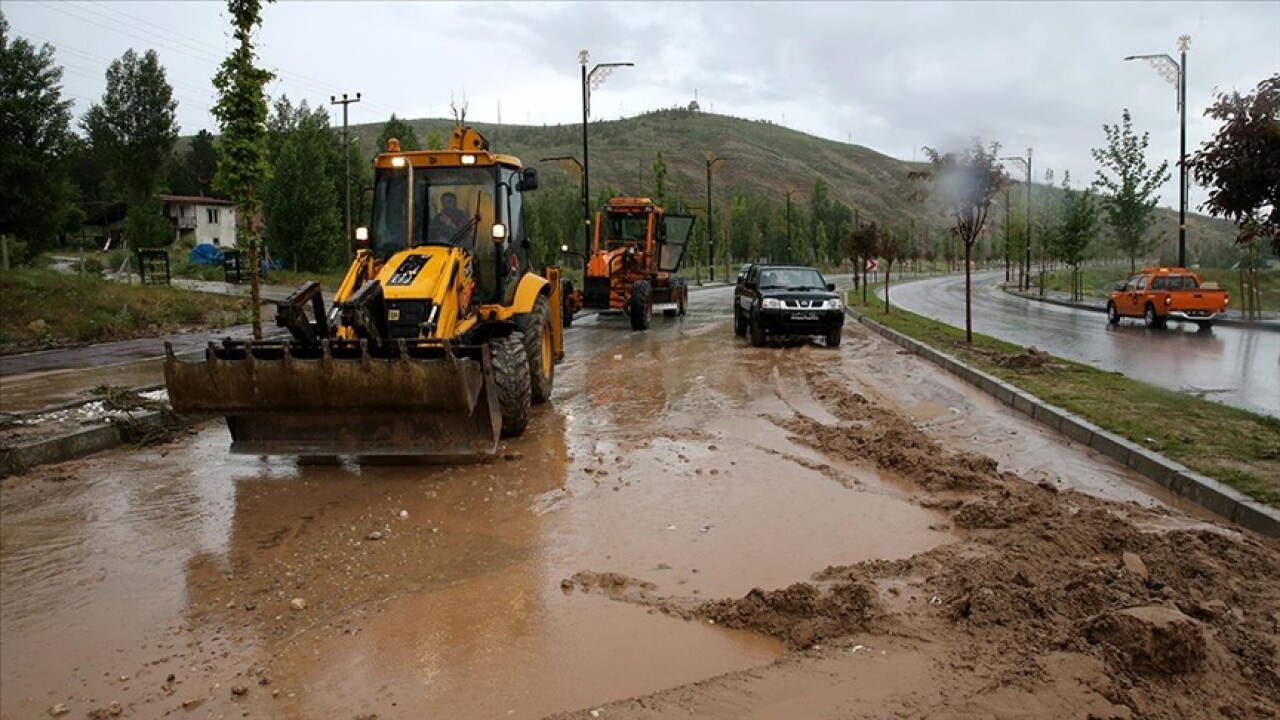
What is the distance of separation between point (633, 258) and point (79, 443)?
59.3 ft

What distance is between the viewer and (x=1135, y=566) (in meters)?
5.14

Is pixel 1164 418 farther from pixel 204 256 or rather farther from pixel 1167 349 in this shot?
pixel 204 256

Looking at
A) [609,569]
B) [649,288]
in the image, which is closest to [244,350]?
[609,569]

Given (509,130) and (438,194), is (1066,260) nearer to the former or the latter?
(438,194)

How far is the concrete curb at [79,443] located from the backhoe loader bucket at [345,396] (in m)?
2.11

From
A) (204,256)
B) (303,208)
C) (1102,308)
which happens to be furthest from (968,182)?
(204,256)

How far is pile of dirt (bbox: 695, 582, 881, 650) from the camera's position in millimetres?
4598

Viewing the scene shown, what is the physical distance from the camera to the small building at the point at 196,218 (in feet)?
227

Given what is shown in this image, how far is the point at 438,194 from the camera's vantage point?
1050 cm

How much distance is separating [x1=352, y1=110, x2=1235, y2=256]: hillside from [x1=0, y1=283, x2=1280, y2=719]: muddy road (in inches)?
3695

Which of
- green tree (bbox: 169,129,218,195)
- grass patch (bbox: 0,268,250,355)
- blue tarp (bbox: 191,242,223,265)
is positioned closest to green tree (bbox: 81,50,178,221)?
green tree (bbox: 169,129,218,195)

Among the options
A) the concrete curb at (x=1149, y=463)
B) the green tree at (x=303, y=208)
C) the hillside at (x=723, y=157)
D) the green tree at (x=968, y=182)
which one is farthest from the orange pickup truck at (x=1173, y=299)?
the hillside at (x=723, y=157)

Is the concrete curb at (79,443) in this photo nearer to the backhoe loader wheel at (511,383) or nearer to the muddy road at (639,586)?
the muddy road at (639,586)

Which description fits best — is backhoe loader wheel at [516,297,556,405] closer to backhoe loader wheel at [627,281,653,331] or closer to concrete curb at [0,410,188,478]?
concrete curb at [0,410,188,478]
